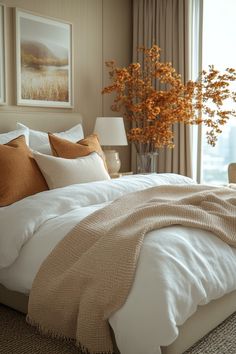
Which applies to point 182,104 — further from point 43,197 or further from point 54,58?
point 43,197

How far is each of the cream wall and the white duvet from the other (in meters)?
2.01

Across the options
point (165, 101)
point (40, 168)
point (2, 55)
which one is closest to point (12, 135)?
point (40, 168)

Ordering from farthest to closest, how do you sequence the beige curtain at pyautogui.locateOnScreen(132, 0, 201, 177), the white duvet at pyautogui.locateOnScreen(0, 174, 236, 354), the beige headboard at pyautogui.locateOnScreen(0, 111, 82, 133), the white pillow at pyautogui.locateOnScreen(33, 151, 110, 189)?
the beige curtain at pyautogui.locateOnScreen(132, 0, 201, 177), the beige headboard at pyautogui.locateOnScreen(0, 111, 82, 133), the white pillow at pyautogui.locateOnScreen(33, 151, 110, 189), the white duvet at pyautogui.locateOnScreen(0, 174, 236, 354)

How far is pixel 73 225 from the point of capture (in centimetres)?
250

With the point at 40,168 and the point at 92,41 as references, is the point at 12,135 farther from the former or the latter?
the point at 92,41

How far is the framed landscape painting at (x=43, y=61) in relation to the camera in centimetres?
444

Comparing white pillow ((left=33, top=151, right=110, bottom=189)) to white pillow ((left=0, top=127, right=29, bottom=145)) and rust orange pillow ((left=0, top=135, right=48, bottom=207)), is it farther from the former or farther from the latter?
white pillow ((left=0, top=127, right=29, bottom=145))

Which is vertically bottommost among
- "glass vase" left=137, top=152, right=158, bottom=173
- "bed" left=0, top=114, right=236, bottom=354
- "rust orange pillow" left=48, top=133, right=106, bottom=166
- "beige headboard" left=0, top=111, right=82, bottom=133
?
"bed" left=0, top=114, right=236, bottom=354

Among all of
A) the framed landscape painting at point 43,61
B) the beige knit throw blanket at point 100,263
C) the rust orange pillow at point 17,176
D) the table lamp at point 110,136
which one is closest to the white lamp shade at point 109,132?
the table lamp at point 110,136

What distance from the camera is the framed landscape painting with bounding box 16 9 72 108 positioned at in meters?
4.44

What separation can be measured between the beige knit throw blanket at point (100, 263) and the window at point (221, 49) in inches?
104

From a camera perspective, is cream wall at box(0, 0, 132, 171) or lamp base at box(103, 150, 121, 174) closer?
lamp base at box(103, 150, 121, 174)

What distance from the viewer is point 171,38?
5414mm

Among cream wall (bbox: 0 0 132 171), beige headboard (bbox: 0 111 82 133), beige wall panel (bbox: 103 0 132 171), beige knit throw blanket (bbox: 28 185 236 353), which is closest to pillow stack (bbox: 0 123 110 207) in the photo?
beige headboard (bbox: 0 111 82 133)
